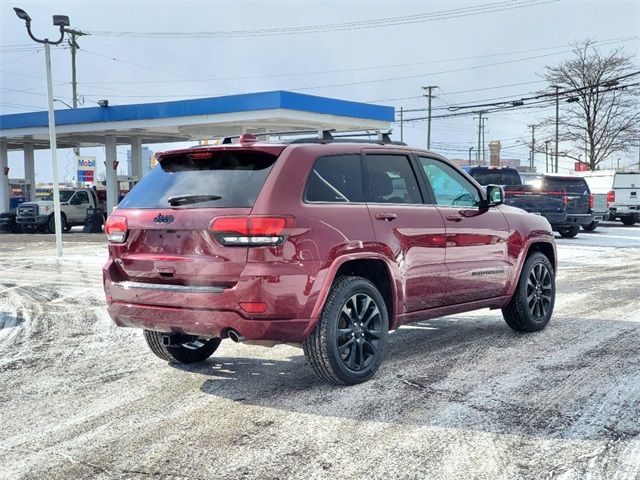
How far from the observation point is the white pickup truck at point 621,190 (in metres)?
27.7

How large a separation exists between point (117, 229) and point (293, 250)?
55.5 inches

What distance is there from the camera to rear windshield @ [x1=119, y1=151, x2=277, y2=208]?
4805 mm

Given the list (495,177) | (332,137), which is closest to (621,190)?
(495,177)

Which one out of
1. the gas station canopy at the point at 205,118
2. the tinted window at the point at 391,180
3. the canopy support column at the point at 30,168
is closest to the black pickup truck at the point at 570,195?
the gas station canopy at the point at 205,118

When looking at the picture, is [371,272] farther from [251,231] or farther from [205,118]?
[205,118]

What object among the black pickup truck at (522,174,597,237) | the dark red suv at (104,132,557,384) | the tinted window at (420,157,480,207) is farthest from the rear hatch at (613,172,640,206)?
the dark red suv at (104,132,557,384)

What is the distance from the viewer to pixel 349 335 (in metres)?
5.14

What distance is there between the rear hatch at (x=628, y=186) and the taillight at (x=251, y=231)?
2596cm

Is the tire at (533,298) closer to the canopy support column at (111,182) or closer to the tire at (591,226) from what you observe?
the tire at (591,226)

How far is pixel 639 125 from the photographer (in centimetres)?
5066

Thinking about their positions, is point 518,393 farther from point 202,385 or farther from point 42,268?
point 42,268

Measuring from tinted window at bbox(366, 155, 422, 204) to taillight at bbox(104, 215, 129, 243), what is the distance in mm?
1809

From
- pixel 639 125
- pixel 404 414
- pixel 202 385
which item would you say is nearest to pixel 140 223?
pixel 202 385

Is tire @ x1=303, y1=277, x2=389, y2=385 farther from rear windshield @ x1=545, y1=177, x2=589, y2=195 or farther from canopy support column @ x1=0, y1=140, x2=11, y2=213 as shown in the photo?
canopy support column @ x1=0, y1=140, x2=11, y2=213
